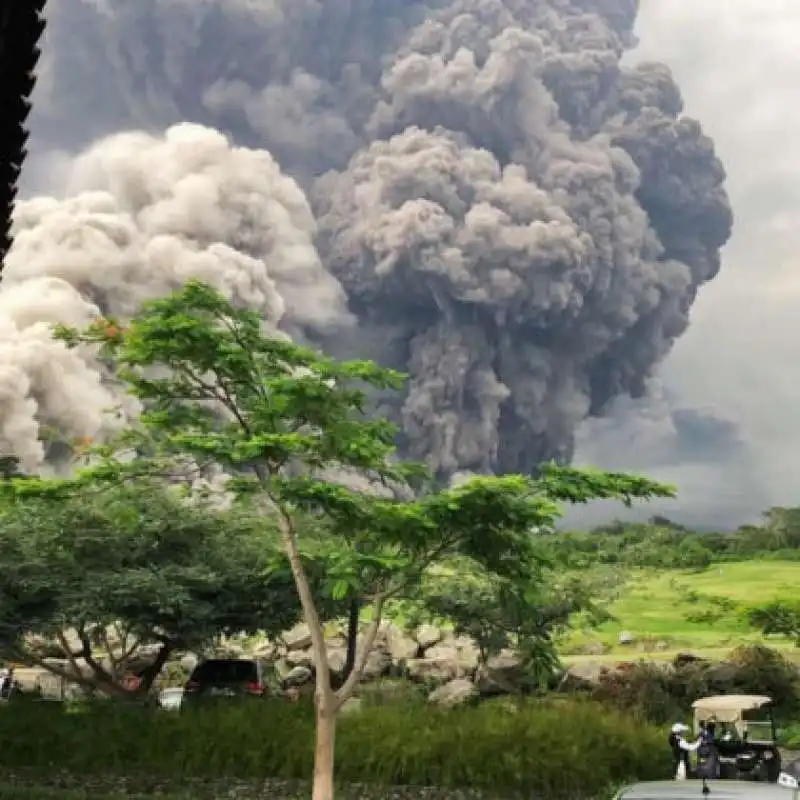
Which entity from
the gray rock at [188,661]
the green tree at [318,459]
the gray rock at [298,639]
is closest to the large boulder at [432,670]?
the gray rock at [298,639]

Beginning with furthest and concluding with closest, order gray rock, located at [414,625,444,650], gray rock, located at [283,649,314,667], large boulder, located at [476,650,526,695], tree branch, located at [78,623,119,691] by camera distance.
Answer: gray rock, located at [414,625,444,650]
gray rock, located at [283,649,314,667]
large boulder, located at [476,650,526,695]
tree branch, located at [78,623,119,691]

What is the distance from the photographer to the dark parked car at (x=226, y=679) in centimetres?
2170

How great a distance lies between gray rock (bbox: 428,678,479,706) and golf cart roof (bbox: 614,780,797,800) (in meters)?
16.7

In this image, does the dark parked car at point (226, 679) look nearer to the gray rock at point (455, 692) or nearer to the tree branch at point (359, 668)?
the gray rock at point (455, 692)

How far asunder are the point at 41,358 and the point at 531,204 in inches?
1593

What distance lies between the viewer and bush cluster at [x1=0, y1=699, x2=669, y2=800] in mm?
15305

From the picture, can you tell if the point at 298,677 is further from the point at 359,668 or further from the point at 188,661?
the point at 359,668

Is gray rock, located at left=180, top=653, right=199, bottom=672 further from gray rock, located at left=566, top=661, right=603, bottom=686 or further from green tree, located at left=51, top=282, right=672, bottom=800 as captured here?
green tree, located at left=51, top=282, right=672, bottom=800

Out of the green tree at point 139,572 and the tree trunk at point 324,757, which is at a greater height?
the green tree at point 139,572

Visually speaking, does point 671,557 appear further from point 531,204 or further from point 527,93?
point 527,93

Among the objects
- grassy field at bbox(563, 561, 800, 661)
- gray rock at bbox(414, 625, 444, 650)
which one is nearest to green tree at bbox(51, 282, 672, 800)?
gray rock at bbox(414, 625, 444, 650)

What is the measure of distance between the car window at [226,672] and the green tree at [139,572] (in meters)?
2.27

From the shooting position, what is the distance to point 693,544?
44750 millimetres

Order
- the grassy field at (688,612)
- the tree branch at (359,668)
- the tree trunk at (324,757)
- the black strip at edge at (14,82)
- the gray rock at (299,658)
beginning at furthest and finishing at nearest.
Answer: the grassy field at (688,612) → the gray rock at (299,658) → the tree branch at (359,668) → the tree trunk at (324,757) → the black strip at edge at (14,82)
